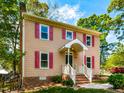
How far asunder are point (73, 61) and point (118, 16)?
828cm

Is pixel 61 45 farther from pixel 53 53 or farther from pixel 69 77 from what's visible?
pixel 69 77

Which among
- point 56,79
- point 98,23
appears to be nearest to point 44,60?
point 56,79

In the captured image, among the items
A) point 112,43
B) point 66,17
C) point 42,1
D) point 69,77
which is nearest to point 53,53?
point 69,77

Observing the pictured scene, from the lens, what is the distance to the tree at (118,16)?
2717 centimetres

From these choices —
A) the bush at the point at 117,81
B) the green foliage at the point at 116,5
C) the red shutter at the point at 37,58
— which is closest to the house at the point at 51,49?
the red shutter at the point at 37,58

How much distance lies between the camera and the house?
20844 millimetres

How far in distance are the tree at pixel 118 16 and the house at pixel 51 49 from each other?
407cm

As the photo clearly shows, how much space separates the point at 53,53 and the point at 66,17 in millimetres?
17106

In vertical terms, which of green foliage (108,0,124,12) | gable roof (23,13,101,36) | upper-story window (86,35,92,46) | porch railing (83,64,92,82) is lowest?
porch railing (83,64,92,82)

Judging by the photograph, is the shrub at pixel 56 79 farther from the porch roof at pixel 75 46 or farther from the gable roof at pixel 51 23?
the gable roof at pixel 51 23

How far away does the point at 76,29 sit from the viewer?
2584 cm

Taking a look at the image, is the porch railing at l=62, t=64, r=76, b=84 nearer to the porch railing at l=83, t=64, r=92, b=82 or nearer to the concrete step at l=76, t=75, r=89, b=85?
the concrete step at l=76, t=75, r=89, b=85

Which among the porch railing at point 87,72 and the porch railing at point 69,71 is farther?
the porch railing at point 87,72

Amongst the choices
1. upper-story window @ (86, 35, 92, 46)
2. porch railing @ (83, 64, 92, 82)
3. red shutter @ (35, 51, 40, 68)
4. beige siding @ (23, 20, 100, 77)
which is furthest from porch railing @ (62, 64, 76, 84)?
upper-story window @ (86, 35, 92, 46)
